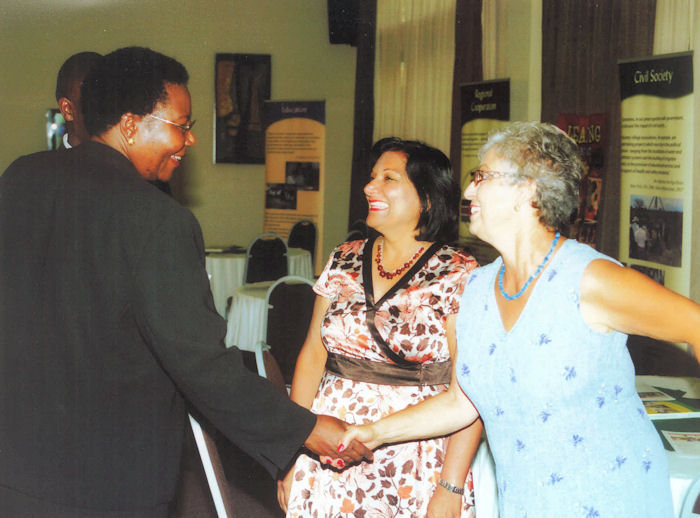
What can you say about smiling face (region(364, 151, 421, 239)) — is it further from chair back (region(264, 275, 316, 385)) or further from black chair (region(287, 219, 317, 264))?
black chair (region(287, 219, 317, 264))

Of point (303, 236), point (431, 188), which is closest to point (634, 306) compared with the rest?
point (431, 188)

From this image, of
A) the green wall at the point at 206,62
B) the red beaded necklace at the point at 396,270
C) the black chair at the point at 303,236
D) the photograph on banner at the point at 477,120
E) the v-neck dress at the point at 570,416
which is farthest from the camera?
the green wall at the point at 206,62

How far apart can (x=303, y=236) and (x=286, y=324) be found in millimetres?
4105

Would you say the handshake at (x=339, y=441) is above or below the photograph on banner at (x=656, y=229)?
below

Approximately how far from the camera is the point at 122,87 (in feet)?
5.52

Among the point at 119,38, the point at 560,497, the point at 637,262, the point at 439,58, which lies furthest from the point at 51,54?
the point at 560,497

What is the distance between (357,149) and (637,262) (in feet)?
18.1

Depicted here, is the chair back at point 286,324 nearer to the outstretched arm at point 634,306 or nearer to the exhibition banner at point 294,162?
the outstretched arm at point 634,306

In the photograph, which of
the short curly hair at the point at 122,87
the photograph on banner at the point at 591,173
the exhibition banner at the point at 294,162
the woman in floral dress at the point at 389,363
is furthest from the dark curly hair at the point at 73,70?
the exhibition banner at the point at 294,162

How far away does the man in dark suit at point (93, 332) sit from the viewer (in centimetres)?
150

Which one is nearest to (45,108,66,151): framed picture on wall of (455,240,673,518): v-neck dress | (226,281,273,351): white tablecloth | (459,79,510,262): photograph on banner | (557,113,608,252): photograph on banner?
(226,281,273,351): white tablecloth

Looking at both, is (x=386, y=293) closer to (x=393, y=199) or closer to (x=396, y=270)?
(x=396, y=270)

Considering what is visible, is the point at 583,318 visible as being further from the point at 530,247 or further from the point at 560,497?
the point at 560,497

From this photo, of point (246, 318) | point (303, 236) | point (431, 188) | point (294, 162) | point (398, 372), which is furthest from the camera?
point (294, 162)
